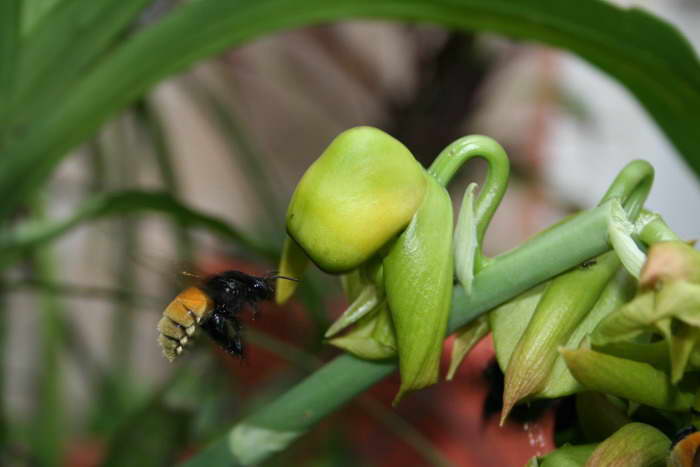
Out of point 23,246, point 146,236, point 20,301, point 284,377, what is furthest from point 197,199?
point 23,246

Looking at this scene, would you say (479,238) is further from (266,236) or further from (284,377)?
(266,236)

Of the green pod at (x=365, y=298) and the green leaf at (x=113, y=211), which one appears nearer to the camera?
the green pod at (x=365, y=298)

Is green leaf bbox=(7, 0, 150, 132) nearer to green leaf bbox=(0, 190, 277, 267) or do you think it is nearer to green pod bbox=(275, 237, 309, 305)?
green leaf bbox=(0, 190, 277, 267)

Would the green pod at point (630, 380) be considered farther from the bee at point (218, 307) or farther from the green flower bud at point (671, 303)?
the bee at point (218, 307)

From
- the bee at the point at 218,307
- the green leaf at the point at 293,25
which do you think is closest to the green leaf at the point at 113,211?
the green leaf at the point at 293,25

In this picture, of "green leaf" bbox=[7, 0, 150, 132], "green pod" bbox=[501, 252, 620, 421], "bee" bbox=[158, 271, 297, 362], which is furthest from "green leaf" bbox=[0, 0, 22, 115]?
"green pod" bbox=[501, 252, 620, 421]

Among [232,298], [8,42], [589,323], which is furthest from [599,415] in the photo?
[8,42]

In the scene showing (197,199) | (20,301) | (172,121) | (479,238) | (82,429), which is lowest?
(82,429)

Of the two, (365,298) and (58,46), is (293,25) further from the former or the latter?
(365,298)
